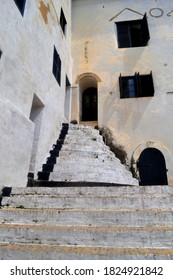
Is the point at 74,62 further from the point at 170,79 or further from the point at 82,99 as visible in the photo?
the point at 170,79

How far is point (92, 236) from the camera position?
2707mm

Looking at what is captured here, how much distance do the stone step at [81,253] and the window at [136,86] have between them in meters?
8.25

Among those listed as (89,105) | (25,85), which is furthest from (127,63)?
(25,85)

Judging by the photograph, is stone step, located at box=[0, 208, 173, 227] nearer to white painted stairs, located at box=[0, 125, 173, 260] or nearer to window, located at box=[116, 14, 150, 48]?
white painted stairs, located at box=[0, 125, 173, 260]

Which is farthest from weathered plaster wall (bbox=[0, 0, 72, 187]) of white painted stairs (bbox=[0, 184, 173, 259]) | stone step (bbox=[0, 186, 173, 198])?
white painted stairs (bbox=[0, 184, 173, 259])

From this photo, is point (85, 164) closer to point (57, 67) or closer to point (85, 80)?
point (57, 67)

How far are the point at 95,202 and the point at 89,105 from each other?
8286mm

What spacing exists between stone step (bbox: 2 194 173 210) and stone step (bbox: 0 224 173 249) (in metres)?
0.51

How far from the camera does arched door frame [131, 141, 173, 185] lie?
858 cm

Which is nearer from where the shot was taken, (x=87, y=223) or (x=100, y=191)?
(x=87, y=223)

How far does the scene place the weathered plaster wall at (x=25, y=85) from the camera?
430 centimetres

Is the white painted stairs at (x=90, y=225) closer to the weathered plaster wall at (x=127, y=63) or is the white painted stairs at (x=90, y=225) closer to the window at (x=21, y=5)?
the window at (x=21, y=5)

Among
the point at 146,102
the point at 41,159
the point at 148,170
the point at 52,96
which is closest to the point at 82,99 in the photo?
the point at 146,102

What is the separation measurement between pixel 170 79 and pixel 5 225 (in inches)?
374
